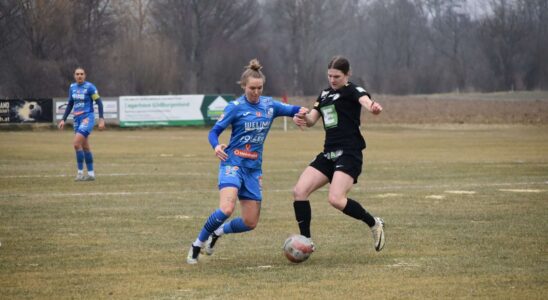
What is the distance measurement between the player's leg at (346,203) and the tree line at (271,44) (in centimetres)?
4539

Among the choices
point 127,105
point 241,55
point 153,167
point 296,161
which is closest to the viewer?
point 153,167

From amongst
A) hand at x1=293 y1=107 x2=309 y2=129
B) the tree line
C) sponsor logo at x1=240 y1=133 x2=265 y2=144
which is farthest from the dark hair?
the tree line

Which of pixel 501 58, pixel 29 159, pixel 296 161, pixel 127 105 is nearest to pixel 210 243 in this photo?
pixel 296 161

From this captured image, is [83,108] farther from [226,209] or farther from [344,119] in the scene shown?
[226,209]

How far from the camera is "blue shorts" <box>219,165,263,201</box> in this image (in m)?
8.94

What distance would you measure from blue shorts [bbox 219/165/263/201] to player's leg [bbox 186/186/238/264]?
0.22 ft

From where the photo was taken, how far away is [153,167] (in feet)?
72.4

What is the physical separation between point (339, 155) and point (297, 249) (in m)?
1.20

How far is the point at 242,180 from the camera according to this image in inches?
358

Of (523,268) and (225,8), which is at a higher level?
(225,8)

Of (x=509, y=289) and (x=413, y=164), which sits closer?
(x=509, y=289)

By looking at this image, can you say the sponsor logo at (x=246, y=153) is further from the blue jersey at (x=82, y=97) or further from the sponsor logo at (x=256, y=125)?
the blue jersey at (x=82, y=97)

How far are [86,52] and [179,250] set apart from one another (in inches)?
1959

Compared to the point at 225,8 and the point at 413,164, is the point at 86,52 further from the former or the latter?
the point at 413,164
